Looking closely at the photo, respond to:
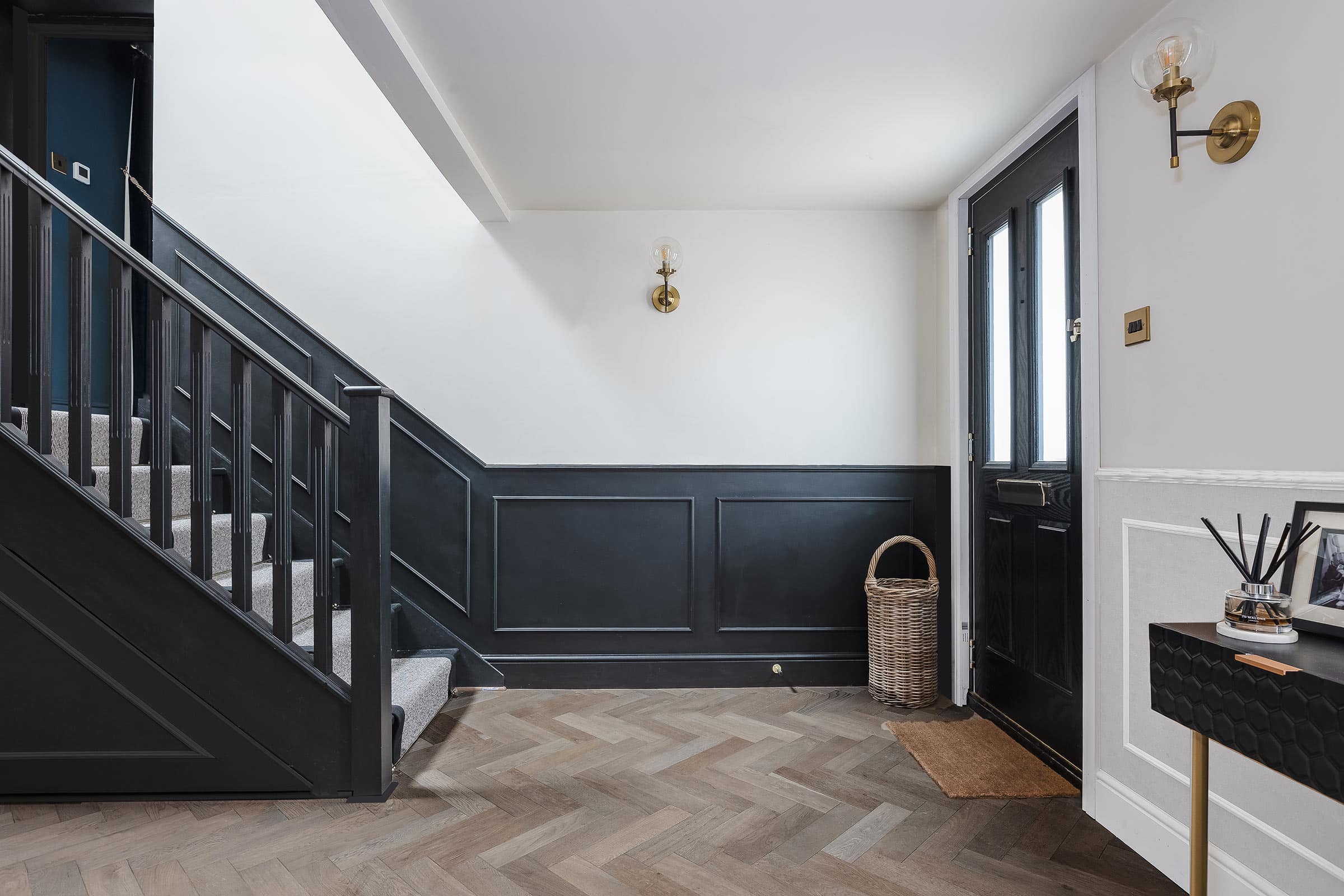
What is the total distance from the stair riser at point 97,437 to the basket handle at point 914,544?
9.98ft

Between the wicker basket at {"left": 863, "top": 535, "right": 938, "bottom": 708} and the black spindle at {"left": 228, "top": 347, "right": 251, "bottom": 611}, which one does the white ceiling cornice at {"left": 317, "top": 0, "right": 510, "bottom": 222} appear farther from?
the wicker basket at {"left": 863, "top": 535, "right": 938, "bottom": 708}

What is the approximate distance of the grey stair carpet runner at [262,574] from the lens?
2.79m

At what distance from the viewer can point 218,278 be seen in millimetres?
3752

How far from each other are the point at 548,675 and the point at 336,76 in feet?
10.7

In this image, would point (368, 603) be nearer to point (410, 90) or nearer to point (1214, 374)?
point (410, 90)

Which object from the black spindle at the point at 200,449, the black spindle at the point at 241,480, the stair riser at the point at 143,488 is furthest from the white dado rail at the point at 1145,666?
the stair riser at the point at 143,488

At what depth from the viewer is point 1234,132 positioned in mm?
1815

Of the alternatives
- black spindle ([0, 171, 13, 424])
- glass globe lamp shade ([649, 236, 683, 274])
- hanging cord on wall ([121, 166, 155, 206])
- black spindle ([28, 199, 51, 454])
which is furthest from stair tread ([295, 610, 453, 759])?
hanging cord on wall ([121, 166, 155, 206])

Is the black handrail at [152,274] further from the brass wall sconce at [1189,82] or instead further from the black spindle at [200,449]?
the brass wall sconce at [1189,82]

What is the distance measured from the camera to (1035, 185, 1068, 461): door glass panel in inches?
106

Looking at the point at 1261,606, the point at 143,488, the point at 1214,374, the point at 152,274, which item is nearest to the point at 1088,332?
the point at 1214,374

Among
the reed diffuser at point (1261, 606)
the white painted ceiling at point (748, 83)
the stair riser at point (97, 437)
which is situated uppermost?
→ the white painted ceiling at point (748, 83)

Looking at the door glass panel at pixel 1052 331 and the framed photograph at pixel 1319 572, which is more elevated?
the door glass panel at pixel 1052 331

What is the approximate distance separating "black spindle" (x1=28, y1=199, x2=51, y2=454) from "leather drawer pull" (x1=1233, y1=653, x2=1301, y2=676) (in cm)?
308
